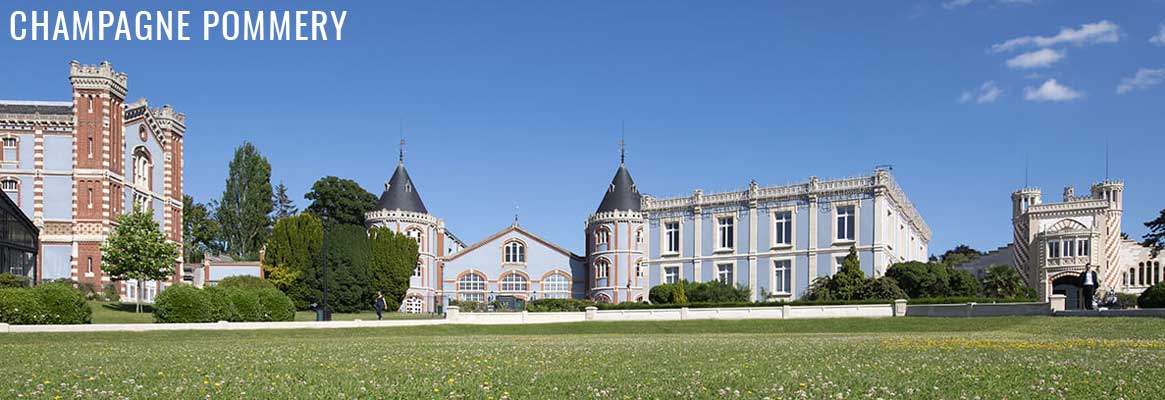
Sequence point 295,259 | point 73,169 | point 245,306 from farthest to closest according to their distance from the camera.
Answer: point 295,259, point 73,169, point 245,306

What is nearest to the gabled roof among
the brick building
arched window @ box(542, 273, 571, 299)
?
arched window @ box(542, 273, 571, 299)

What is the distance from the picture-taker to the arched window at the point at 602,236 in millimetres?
77750

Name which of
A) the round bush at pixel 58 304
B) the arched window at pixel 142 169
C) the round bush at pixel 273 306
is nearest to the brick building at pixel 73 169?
the arched window at pixel 142 169

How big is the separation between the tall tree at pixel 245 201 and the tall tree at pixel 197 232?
4376mm

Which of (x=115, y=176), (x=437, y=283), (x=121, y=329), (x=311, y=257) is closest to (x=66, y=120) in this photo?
(x=115, y=176)

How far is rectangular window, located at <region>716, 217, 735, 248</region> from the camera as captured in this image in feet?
240

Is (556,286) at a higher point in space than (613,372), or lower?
lower

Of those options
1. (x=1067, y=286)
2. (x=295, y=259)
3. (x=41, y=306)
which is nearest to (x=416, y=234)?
(x=295, y=259)

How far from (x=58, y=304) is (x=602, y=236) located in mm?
45764

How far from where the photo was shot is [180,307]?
3944 centimetres

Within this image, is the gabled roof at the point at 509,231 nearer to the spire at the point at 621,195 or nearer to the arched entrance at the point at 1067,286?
the spire at the point at 621,195

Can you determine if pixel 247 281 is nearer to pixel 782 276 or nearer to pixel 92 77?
pixel 92 77

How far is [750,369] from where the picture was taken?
15.0m

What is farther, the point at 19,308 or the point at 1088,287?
the point at 1088,287
